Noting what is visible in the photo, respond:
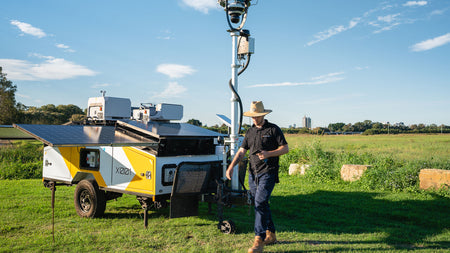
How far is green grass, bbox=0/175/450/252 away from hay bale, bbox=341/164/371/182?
4.16 ft

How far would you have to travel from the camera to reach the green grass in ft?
17.7

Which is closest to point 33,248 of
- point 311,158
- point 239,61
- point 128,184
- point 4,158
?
point 128,184

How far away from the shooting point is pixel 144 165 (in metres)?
6.00

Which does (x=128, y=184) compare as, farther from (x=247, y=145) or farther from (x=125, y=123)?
(x=247, y=145)

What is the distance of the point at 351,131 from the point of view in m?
64.5

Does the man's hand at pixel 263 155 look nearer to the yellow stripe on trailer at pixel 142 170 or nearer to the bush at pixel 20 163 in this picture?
the yellow stripe on trailer at pixel 142 170

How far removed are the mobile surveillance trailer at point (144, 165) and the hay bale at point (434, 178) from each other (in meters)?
5.94

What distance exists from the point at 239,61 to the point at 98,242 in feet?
12.6

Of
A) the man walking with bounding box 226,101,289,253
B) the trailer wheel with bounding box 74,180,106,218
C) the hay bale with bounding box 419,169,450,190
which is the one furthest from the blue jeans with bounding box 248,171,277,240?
the hay bale with bounding box 419,169,450,190

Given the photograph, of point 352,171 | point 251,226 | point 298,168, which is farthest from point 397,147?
point 251,226

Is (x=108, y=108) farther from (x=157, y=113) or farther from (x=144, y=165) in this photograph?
(x=144, y=165)

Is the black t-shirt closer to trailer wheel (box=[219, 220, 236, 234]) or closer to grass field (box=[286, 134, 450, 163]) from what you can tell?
trailer wheel (box=[219, 220, 236, 234])

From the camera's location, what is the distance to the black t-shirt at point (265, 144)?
5.25 metres

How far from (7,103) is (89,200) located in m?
33.3
